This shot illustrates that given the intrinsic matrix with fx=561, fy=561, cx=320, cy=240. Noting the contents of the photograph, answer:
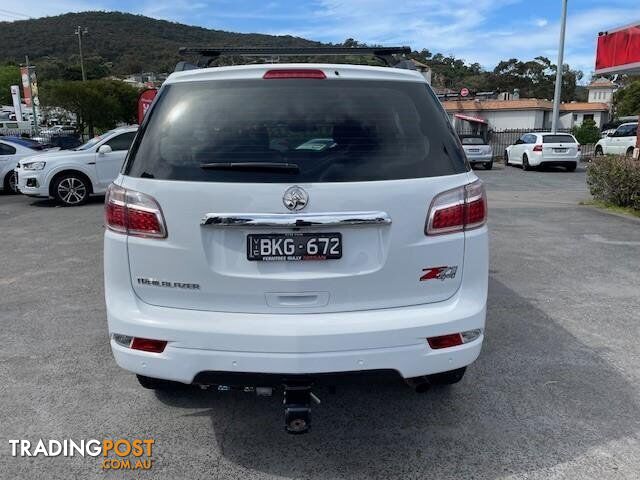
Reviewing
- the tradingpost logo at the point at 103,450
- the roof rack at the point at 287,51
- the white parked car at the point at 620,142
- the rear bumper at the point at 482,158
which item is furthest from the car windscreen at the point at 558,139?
the tradingpost logo at the point at 103,450

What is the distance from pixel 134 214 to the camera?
102 inches

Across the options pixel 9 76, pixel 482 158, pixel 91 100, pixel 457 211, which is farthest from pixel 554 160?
pixel 9 76

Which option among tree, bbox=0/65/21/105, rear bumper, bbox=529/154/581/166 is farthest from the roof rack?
tree, bbox=0/65/21/105

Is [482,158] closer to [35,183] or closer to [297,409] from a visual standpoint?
[35,183]

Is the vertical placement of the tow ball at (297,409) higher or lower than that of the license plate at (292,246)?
lower

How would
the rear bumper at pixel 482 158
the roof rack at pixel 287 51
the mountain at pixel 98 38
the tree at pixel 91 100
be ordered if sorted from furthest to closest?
1. the mountain at pixel 98 38
2. the tree at pixel 91 100
3. the rear bumper at pixel 482 158
4. the roof rack at pixel 287 51

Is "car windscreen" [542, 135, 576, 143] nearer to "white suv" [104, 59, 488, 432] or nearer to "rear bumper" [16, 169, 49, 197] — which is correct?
"rear bumper" [16, 169, 49, 197]

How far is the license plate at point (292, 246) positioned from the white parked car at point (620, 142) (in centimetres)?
2213

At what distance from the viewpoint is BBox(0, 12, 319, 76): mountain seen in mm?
87625

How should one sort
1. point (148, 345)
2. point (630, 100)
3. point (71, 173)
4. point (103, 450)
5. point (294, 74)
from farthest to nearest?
point (630, 100) → point (71, 173) → point (103, 450) → point (294, 74) → point (148, 345)

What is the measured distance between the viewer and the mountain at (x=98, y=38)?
87625mm

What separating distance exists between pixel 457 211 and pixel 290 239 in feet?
2.62

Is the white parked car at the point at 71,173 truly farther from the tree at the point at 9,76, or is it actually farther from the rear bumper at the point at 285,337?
the tree at the point at 9,76

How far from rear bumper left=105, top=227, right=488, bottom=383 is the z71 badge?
7 cm
